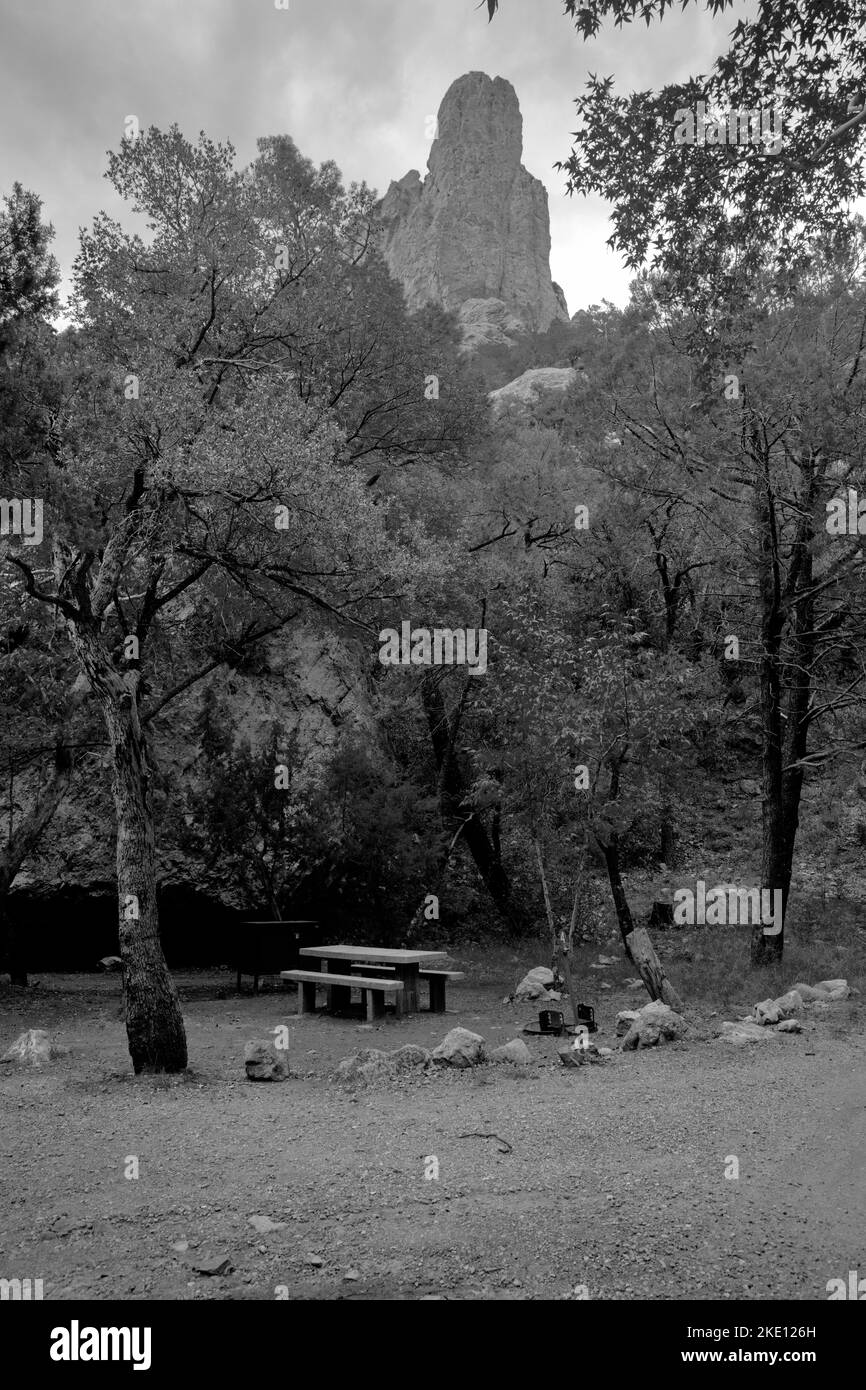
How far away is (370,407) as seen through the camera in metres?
20.7

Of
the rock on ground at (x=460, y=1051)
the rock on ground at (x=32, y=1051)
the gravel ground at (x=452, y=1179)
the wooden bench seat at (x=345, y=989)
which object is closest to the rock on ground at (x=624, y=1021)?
the gravel ground at (x=452, y=1179)

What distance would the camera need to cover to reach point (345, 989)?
525 inches

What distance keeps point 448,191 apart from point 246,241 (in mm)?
143274

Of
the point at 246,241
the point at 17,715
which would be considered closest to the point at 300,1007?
the point at 17,715

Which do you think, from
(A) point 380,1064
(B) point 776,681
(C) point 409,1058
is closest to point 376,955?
(C) point 409,1058

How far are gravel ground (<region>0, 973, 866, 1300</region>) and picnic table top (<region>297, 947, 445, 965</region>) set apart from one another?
3.43 meters

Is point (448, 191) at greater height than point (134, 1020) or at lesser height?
greater

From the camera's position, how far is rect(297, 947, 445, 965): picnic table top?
42.2 feet

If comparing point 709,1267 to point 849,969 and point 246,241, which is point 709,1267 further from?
point 246,241

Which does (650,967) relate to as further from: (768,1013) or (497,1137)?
(497,1137)

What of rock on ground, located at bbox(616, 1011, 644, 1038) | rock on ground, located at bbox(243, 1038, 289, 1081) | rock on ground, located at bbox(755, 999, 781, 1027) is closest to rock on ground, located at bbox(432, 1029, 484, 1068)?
rock on ground, located at bbox(243, 1038, 289, 1081)

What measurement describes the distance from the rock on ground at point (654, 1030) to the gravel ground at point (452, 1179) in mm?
394

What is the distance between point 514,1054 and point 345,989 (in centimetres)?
451

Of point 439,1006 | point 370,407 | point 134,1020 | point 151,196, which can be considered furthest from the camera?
point 370,407
